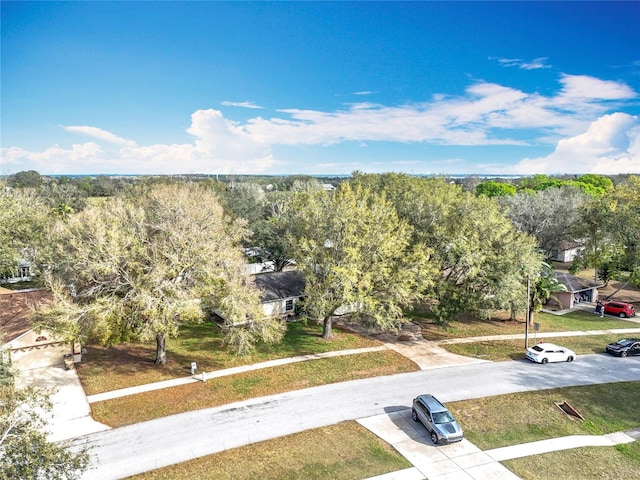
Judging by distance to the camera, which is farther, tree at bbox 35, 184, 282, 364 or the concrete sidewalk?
the concrete sidewalk

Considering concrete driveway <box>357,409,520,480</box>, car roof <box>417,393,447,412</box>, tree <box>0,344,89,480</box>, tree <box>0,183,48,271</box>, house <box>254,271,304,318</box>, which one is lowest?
concrete driveway <box>357,409,520,480</box>

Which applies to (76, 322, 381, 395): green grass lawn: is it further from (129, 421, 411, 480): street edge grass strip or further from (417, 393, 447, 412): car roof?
(417, 393, 447, 412): car roof

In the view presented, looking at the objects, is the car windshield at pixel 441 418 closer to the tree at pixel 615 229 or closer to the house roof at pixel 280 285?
the house roof at pixel 280 285

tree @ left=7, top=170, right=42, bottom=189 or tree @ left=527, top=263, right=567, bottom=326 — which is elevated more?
tree @ left=7, top=170, right=42, bottom=189

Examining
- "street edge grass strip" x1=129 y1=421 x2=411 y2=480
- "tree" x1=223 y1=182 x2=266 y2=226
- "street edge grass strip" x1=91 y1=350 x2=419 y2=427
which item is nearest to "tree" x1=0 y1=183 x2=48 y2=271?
"tree" x1=223 y1=182 x2=266 y2=226

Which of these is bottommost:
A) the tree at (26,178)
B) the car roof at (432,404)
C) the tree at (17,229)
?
the car roof at (432,404)

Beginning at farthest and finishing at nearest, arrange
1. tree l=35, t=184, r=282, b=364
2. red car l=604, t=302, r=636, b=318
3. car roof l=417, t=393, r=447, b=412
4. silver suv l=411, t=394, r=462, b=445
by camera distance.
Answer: red car l=604, t=302, r=636, b=318
tree l=35, t=184, r=282, b=364
car roof l=417, t=393, r=447, b=412
silver suv l=411, t=394, r=462, b=445

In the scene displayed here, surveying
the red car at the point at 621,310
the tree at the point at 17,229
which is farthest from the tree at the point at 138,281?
the red car at the point at 621,310
